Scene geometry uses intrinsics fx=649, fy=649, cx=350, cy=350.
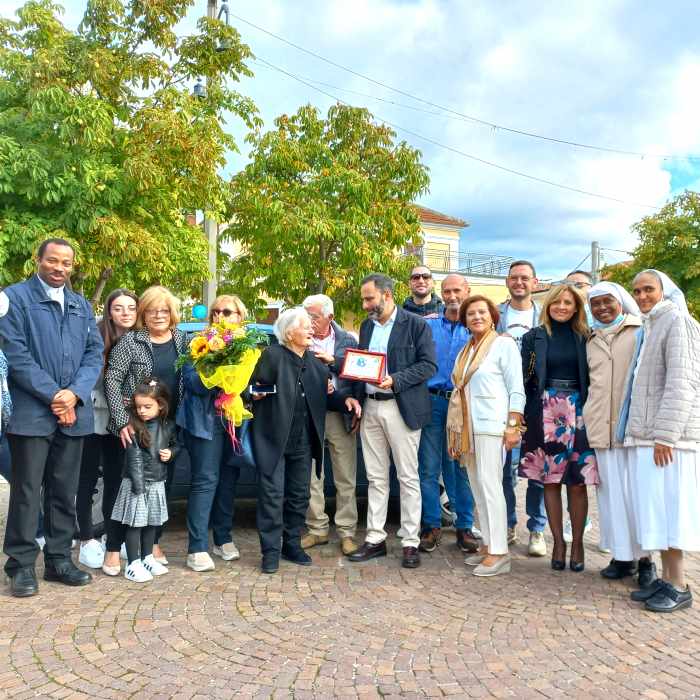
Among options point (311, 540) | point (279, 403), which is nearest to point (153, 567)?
point (311, 540)

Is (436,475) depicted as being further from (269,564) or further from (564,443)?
(269,564)

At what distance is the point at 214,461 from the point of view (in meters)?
4.73

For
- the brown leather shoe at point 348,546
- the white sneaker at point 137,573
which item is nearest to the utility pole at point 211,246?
the brown leather shoe at point 348,546

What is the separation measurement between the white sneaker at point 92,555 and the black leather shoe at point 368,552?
1.85 meters

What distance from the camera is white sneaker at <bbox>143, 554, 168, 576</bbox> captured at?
14.9 ft

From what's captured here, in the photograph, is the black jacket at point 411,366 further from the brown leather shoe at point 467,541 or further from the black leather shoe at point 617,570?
the black leather shoe at point 617,570

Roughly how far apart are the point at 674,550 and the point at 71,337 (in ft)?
13.7

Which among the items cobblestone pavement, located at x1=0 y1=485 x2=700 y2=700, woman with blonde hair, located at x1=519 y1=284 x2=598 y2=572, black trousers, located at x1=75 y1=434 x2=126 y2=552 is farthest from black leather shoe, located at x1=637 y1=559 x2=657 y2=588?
black trousers, located at x1=75 y1=434 x2=126 y2=552

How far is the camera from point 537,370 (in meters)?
4.79

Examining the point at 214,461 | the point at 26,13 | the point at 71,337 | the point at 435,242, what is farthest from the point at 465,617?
the point at 435,242

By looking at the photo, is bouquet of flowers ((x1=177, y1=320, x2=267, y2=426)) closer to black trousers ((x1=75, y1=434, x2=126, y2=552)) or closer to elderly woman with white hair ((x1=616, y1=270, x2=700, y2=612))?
black trousers ((x1=75, y1=434, x2=126, y2=552))

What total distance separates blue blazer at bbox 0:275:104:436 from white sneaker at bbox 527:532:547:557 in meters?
3.45

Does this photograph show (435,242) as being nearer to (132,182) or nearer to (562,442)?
(132,182)

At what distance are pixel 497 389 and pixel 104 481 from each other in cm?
292
